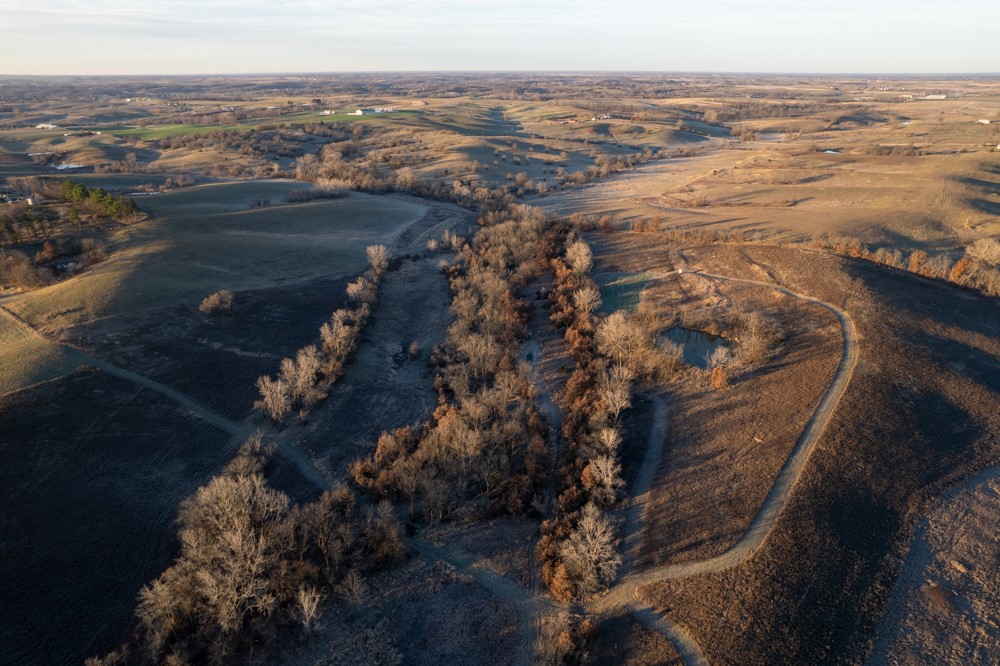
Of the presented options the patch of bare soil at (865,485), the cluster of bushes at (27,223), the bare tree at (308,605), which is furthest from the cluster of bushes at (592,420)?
the cluster of bushes at (27,223)

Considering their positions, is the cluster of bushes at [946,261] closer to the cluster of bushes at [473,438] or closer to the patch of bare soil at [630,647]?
the cluster of bushes at [473,438]

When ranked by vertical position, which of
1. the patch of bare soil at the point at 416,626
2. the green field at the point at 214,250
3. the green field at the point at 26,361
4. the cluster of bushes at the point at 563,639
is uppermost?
the green field at the point at 214,250

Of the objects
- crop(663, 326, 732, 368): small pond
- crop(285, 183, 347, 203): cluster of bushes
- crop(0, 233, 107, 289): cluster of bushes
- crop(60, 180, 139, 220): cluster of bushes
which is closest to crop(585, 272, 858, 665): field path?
crop(663, 326, 732, 368): small pond

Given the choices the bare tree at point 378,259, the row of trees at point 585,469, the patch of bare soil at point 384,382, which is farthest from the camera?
the bare tree at point 378,259

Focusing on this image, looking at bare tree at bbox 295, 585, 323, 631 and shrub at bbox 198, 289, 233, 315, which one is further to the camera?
shrub at bbox 198, 289, 233, 315

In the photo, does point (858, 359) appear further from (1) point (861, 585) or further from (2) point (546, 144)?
(2) point (546, 144)

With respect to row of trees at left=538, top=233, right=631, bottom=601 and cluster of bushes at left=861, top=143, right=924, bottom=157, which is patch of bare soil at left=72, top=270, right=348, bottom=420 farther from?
cluster of bushes at left=861, top=143, right=924, bottom=157

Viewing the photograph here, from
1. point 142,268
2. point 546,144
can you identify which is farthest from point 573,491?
point 546,144
